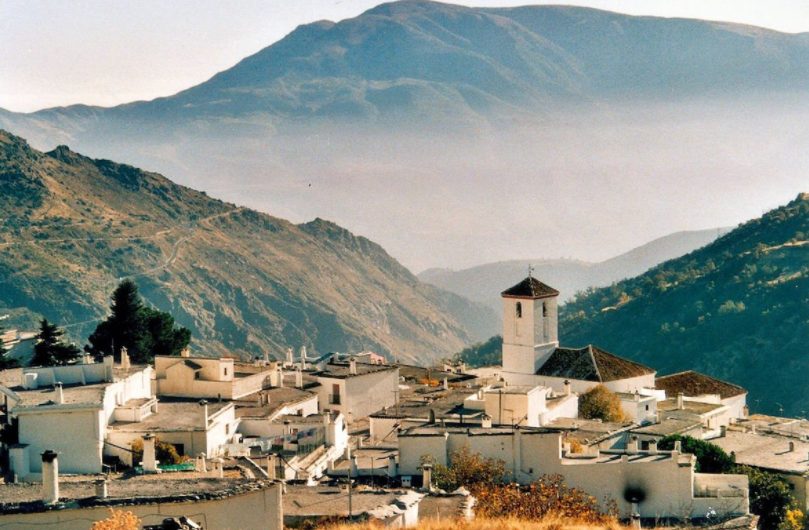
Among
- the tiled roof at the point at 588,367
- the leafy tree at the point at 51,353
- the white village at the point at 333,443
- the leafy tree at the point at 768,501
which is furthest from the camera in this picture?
the tiled roof at the point at 588,367

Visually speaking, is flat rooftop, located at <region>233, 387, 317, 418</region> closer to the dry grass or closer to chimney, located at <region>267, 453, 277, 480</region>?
chimney, located at <region>267, 453, 277, 480</region>

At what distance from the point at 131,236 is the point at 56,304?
26313 mm

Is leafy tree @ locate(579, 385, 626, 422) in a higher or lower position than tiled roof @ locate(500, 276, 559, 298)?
lower

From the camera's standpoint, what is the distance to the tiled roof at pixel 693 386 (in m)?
46.7

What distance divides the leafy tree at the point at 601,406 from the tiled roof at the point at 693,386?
7267mm

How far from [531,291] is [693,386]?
769 cm

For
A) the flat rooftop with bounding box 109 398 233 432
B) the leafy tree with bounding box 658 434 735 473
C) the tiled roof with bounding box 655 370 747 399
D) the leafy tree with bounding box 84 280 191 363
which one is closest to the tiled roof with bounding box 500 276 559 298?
the tiled roof with bounding box 655 370 747 399

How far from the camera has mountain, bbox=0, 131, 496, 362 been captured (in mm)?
97125

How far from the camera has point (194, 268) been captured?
399ft

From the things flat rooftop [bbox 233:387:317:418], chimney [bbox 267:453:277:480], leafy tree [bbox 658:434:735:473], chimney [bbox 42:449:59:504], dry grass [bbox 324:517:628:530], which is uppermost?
chimney [bbox 42:449:59:504]

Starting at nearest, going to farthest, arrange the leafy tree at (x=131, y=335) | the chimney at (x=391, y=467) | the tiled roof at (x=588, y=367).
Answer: the chimney at (x=391, y=467) → the leafy tree at (x=131, y=335) → the tiled roof at (x=588, y=367)

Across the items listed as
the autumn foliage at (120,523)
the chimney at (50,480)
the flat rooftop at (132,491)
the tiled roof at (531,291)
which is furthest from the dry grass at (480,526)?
the tiled roof at (531,291)

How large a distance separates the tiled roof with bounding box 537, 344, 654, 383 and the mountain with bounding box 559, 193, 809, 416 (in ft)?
68.5

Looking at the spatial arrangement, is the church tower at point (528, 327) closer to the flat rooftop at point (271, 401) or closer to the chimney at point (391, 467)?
the flat rooftop at point (271, 401)
